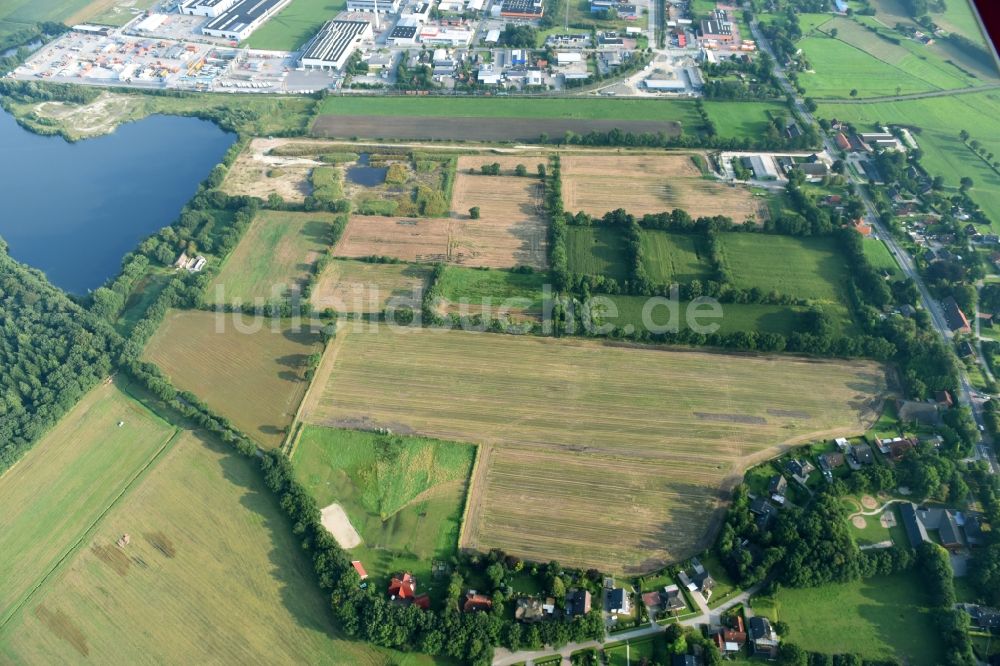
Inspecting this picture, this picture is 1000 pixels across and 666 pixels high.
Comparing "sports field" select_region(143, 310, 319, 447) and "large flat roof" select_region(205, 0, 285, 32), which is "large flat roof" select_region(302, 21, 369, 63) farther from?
"sports field" select_region(143, 310, 319, 447)

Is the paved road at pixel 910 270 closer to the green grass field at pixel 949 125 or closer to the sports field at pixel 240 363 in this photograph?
the green grass field at pixel 949 125

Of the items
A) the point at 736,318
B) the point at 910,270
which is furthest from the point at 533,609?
the point at 910,270

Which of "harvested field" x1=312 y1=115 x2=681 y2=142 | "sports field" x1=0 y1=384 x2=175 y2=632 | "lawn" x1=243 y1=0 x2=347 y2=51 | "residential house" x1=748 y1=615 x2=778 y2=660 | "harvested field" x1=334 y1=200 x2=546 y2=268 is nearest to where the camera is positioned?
"residential house" x1=748 y1=615 x2=778 y2=660

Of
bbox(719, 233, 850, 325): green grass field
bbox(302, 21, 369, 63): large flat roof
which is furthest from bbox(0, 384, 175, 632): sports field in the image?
bbox(302, 21, 369, 63): large flat roof

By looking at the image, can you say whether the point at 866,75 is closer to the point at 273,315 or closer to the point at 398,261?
the point at 398,261

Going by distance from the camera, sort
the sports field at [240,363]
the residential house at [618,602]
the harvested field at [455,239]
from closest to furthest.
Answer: the residential house at [618,602]
the sports field at [240,363]
the harvested field at [455,239]

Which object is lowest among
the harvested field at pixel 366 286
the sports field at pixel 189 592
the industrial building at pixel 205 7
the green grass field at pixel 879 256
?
the sports field at pixel 189 592

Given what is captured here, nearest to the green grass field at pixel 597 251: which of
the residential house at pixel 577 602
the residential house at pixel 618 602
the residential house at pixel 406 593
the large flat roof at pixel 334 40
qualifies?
the residential house at pixel 618 602

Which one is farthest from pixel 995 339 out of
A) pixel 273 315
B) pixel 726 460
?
pixel 273 315
